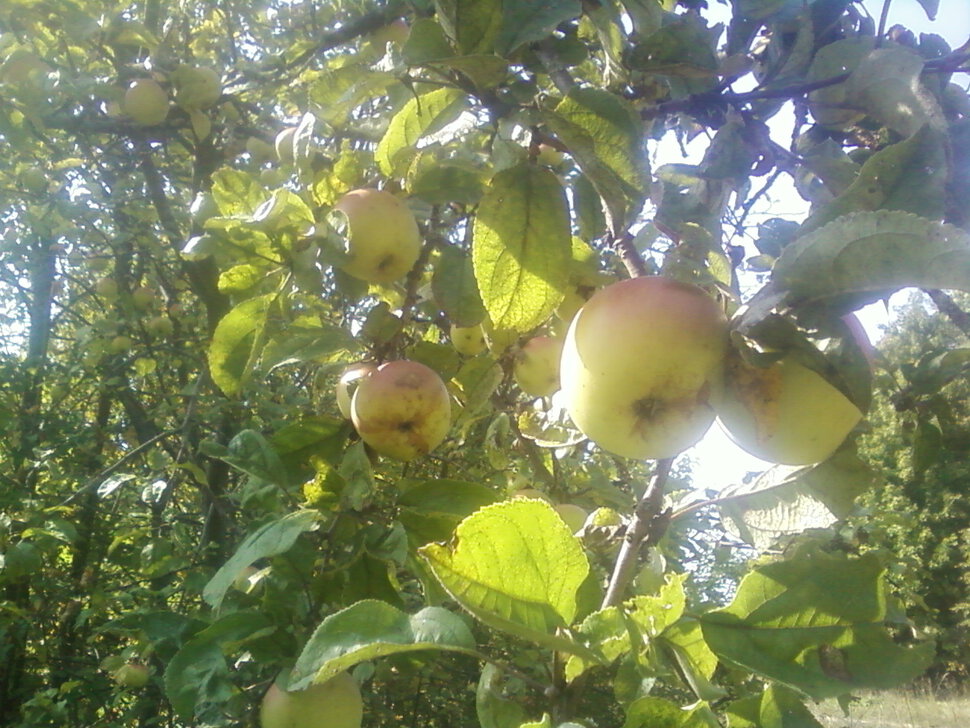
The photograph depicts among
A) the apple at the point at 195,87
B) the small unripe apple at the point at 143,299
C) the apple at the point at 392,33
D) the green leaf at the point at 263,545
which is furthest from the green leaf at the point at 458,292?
the small unripe apple at the point at 143,299

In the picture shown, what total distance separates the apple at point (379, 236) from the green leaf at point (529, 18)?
1.13 ft

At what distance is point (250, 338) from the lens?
951mm

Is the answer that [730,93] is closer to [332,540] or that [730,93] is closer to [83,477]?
[332,540]

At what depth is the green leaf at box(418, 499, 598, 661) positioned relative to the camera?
47 cm

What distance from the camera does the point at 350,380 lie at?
3.52 feet

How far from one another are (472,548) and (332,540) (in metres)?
0.56

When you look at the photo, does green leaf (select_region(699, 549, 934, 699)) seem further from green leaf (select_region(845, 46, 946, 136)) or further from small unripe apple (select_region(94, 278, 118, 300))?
small unripe apple (select_region(94, 278, 118, 300))

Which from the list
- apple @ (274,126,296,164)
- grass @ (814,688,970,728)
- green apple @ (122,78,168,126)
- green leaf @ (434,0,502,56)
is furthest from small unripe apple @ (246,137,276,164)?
grass @ (814,688,970,728)

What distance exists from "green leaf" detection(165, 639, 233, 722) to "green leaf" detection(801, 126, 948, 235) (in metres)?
0.87

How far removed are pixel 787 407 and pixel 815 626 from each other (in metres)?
0.17

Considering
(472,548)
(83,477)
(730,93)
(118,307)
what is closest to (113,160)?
(118,307)

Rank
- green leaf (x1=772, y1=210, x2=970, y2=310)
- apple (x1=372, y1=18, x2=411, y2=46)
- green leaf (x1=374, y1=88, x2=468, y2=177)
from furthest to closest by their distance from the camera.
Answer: apple (x1=372, y1=18, x2=411, y2=46) < green leaf (x1=374, y1=88, x2=468, y2=177) < green leaf (x1=772, y1=210, x2=970, y2=310)

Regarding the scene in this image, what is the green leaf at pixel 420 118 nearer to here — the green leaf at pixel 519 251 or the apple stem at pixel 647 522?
the green leaf at pixel 519 251

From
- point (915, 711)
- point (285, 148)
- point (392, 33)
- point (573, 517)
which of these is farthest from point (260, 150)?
point (915, 711)
